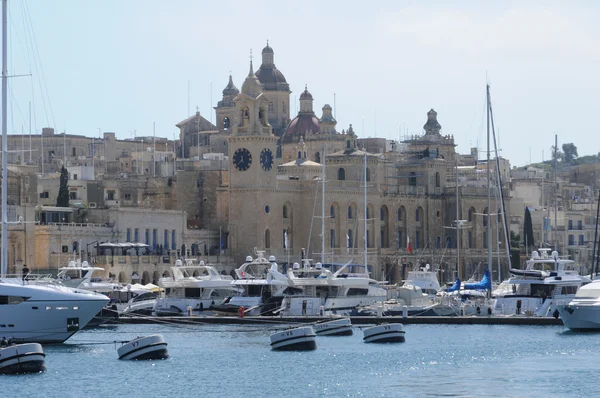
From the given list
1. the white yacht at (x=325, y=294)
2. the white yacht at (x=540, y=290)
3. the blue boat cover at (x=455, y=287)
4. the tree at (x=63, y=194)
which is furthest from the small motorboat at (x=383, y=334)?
the tree at (x=63, y=194)

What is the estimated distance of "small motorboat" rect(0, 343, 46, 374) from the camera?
49.6 m

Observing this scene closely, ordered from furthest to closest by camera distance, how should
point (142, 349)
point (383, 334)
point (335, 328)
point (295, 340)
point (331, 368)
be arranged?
1. point (335, 328)
2. point (383, 334)
3. point (295, 340)
4. point (142, 349)
5. point (331, 368)

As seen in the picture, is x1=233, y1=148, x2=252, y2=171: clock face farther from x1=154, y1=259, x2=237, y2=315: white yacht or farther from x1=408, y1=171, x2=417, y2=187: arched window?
x1=154, y1=259, x2=237, y2=315: white yacht

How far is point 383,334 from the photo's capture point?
206 feet

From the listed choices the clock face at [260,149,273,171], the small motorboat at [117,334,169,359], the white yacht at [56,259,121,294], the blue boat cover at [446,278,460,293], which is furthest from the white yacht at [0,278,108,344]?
the clock face at [260,149,273,171]

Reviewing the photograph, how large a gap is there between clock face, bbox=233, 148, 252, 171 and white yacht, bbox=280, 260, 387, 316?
22.4 metres

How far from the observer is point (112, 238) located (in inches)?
3600

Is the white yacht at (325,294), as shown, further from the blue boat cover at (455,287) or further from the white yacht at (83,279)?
the white yacht at (83,279)

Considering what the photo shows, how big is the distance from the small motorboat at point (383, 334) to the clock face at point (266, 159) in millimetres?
36465

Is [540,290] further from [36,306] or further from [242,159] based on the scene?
[242,159]

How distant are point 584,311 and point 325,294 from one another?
13494 millimetres

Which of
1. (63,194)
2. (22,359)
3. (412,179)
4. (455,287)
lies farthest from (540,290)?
(412,179)

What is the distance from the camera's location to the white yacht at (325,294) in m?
73.3

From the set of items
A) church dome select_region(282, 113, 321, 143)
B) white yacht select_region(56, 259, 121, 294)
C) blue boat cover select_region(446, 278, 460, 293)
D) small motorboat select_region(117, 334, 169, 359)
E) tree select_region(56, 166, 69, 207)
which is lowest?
small motorboat select_region(117, 334, 169, 359)
